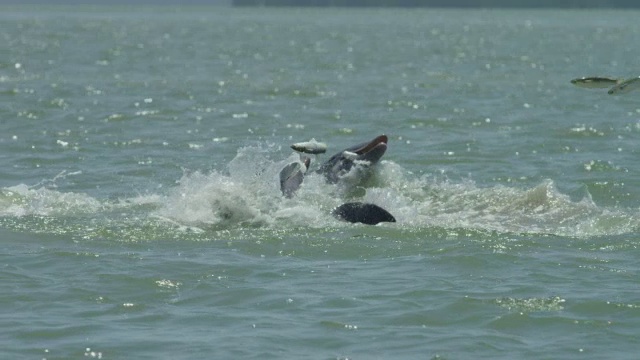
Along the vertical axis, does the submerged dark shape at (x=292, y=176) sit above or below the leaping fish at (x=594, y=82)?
below

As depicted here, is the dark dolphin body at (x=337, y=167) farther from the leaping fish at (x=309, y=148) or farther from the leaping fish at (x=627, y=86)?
the leaping fish at (x=627, y=86)

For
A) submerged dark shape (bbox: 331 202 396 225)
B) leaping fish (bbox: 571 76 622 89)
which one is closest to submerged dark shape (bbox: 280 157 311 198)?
submerged dark shape (bbox: 331 202 396 225)

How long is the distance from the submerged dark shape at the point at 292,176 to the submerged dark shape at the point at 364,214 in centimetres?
119

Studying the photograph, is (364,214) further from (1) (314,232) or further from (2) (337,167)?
(2) (337,167)

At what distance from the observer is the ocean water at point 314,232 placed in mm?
10953

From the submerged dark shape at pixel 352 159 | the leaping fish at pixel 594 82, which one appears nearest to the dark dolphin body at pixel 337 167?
the submerged dark shape at pixel 352 159

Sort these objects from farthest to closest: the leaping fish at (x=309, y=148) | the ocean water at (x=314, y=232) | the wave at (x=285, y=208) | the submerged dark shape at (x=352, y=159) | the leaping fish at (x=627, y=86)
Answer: the submerged dark shape at (x=352, y=159)
the leaping fish at (x=309, y=148)
the wave at (x=285, y=208)
the leaping fish at (x=627, y=86)
the ocean water at (x=314, y=232)

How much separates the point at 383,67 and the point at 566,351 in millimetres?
34163

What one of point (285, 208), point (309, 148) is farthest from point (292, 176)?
point (285, 208)

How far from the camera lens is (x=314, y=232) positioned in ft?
48.7

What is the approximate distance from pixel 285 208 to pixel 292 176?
1.15 meters

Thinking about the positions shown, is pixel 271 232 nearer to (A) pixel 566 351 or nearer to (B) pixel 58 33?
(A) pixel 566 351

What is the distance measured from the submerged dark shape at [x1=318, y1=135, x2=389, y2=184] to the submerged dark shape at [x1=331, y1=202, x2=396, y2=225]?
6.76 ft

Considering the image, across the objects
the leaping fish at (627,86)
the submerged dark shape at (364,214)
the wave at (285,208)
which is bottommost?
the wave at (285,208)
